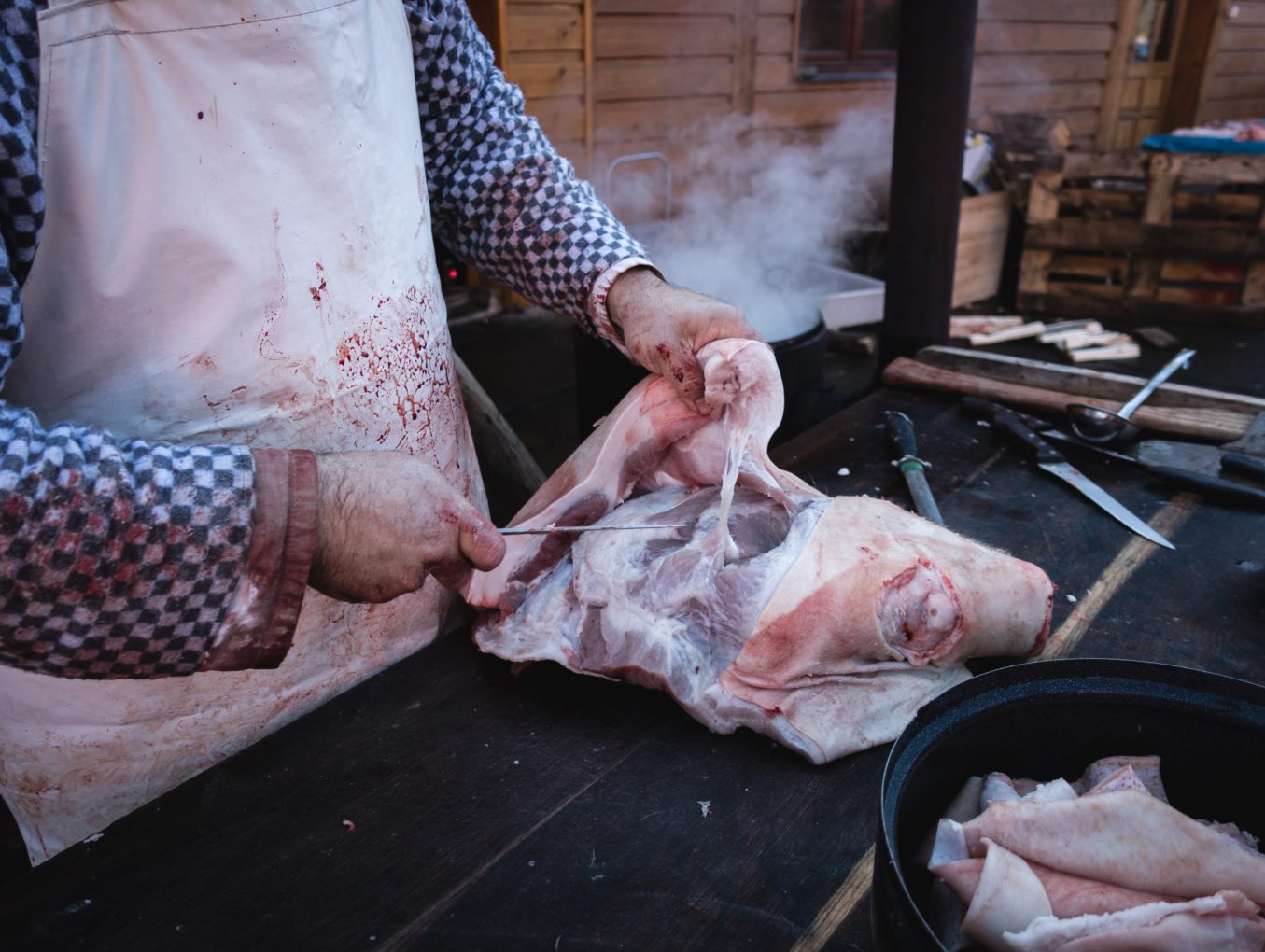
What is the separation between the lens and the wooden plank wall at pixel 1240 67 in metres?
9.40

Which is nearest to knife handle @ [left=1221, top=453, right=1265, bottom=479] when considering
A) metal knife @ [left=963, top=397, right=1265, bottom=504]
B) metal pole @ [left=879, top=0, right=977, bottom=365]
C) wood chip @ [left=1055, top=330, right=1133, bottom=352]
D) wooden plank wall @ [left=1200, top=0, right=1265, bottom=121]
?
metal knife @ [left=963, top=397, right=1265, bottom=504]

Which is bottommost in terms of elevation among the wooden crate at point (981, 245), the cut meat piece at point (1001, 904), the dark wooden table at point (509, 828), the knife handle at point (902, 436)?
the wooden crate at point (981, 245)

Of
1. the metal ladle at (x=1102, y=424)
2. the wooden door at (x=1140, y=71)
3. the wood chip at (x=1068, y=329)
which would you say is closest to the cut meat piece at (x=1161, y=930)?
the metal ladle at (x=1102, y=424)

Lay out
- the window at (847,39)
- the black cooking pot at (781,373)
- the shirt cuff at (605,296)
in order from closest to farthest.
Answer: the shirt cuff at (605,296)
the black cooking pot at (781,373)
the window at (847,39)

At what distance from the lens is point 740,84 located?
655cm

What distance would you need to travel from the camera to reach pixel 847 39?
713 cm

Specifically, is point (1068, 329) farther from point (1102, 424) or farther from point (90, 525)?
point (90, 525)

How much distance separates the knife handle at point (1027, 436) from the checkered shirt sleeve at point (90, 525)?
1972mm

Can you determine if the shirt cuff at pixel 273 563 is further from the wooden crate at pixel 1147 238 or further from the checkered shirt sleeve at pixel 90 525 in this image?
the wooden crate at pixel 1147 238

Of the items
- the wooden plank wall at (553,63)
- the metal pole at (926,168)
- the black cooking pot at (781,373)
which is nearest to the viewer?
the black cooking pot at (781,373)

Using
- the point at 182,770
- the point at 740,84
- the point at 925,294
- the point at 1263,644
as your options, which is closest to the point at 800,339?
the point at 925,294

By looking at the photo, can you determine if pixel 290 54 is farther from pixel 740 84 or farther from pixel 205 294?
pixel 740 84

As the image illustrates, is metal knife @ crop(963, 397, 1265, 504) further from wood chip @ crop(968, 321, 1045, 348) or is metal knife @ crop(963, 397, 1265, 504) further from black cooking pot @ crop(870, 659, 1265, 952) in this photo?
wood chip @ crop(968, 321, 1045, 348)

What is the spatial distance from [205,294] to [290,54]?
383 millimetres
